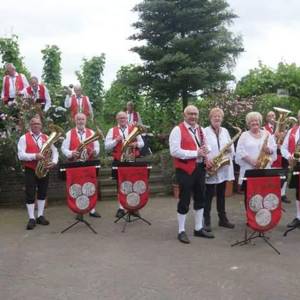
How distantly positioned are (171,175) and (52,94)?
15.9ft

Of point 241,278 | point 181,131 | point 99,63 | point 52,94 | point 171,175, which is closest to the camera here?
point 241,278

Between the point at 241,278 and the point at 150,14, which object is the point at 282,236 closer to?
the point at 241,278

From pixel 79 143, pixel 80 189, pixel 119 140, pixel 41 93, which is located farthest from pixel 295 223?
pixel 41 93

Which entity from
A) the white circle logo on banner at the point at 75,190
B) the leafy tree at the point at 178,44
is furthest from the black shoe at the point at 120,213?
the leafy tree at the point at 178,44

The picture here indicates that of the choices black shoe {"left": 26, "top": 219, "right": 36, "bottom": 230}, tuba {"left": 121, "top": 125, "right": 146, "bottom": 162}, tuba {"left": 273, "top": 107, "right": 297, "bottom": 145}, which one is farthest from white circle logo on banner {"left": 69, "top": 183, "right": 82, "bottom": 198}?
tuba {"left": 273, "top": 107, "right": 297, "bottom": 145}

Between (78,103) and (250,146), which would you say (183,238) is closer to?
(250,146)

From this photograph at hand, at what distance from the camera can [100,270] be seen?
19.3 ft

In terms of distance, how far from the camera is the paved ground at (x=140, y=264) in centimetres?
522

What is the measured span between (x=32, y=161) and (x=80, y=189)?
95 centimetres

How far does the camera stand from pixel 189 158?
688 cm

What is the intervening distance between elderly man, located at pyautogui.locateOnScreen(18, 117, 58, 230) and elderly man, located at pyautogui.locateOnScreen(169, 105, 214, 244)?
217 cm

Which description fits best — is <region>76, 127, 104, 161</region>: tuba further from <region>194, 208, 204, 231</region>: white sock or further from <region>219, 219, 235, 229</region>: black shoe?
<region>219, 219, 235, 229</region>: black shoe

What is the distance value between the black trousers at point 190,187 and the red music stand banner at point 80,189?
1370 mm

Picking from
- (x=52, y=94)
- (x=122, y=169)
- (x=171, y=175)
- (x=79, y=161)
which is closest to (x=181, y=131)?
(x=122, y=169)
